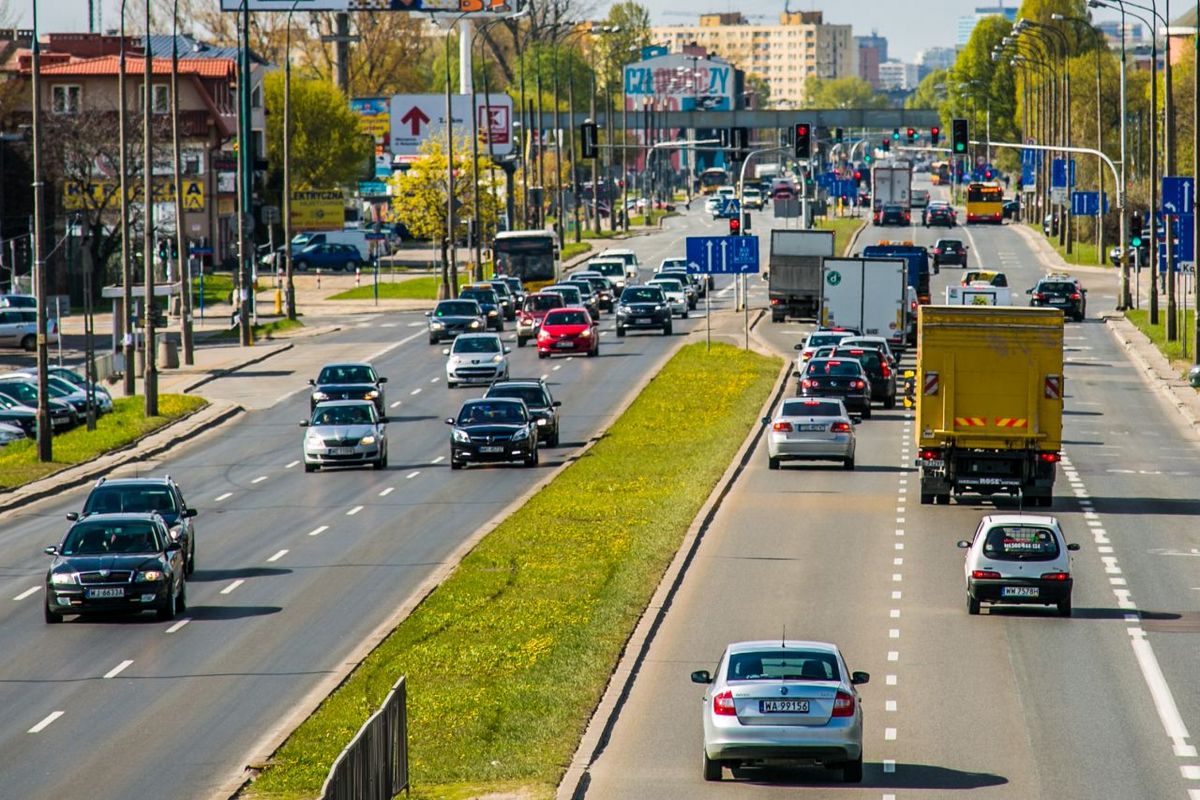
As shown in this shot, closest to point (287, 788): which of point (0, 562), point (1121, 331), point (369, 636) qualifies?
point (369, 636)

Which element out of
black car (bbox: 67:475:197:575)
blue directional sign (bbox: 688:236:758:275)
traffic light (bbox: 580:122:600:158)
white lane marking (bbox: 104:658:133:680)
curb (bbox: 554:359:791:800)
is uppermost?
traffic light (bbox: 580:122:600:158)

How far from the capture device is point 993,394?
39500 mm

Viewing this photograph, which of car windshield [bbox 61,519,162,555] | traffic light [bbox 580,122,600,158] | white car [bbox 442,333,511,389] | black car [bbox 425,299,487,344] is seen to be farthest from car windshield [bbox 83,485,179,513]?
traffic light [bbox 580,122,600,158]

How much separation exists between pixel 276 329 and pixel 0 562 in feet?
166

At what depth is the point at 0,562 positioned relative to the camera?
36000mm

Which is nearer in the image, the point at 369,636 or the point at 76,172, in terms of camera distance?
the point at 369,636

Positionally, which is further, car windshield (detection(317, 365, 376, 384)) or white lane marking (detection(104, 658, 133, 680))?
car windshield (detection(317, 365, 376, 384))

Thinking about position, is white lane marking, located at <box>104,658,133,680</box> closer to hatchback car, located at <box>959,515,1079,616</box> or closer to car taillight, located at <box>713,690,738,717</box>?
car taillight, located at <box>713,690,738,717</box>

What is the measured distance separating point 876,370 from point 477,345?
12.6 metres

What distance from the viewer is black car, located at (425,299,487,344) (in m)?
79.4

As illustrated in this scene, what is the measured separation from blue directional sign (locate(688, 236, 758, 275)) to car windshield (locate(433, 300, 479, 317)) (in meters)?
14.3

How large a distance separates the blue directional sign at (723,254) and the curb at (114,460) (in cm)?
1444

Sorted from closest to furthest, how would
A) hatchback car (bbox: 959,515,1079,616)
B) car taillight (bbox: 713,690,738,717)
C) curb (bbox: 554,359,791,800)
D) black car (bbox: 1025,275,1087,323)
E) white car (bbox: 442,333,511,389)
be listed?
car taillight (bbox: 713,690,738,717) < curb (bbox: 554,359,791,800) < hatchback car (bbox: 959,515,1079,616) < white car (bbox: 442,333,511,389) < black car (bbox: 1025,275,1087,323)

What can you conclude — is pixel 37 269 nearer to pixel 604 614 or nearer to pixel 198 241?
pixel 604 614
